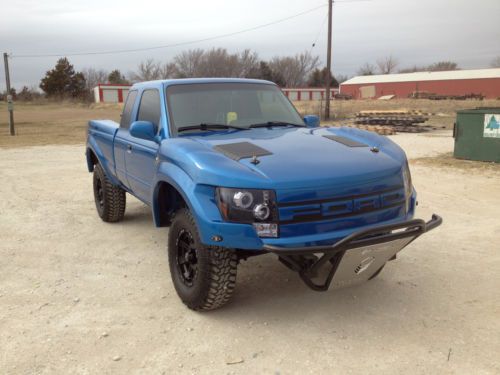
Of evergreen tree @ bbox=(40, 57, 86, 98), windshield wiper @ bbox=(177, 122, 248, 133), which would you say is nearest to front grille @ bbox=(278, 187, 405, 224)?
windshield wiper @ bbox=(177, 122, 248, 133)

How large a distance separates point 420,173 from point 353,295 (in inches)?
249

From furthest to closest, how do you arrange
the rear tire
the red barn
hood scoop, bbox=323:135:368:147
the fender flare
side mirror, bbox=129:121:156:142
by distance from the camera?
the red barn, the rear tire, side mirror, bbox=129:121:156:142, hood scoop, bbox=323:135:368:147, the fender flare

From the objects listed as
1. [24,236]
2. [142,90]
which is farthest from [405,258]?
[24,236]

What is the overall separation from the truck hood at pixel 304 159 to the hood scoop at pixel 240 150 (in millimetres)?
26

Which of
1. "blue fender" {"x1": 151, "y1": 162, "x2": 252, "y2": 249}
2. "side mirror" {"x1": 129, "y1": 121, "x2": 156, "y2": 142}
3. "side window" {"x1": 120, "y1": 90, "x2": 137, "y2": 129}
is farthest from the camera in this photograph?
"side window" {"x1": 120, "y1": 90, "x2": 137, "y2": 129}

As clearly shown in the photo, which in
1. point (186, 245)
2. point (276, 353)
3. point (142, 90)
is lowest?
point (276, 353)

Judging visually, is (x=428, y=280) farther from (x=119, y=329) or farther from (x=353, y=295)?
(x=119, y=329)

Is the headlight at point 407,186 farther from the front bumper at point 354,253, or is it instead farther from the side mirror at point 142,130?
the side mirror at point 142,130

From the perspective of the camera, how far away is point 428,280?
4.22 m

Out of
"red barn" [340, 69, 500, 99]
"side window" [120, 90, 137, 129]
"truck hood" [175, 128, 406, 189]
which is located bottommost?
"truck hood" [175, 128, 406, 189]

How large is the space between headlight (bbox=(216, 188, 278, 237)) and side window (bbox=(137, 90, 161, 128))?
170 cm

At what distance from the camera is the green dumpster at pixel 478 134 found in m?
10.4

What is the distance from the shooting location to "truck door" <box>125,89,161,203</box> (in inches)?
170

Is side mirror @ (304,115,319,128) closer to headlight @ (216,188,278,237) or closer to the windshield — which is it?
the windshield
